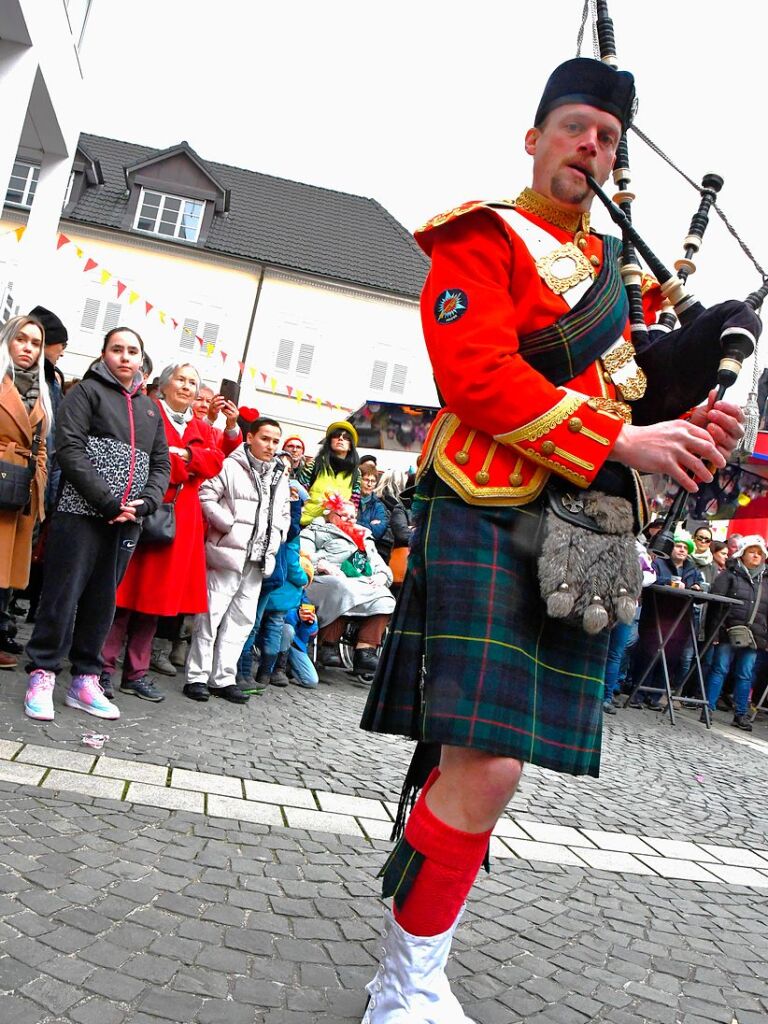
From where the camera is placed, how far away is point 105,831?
3.01 metres

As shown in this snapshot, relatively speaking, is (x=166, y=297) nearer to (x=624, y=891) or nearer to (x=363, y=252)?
(x=363, y=252)

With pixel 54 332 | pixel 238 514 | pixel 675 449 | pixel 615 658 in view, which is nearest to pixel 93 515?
pixel 238 514

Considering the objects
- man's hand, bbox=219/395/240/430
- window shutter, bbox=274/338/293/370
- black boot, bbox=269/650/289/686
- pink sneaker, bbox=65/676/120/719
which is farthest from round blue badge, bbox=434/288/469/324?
window shutter, bbox=274/338/293/370

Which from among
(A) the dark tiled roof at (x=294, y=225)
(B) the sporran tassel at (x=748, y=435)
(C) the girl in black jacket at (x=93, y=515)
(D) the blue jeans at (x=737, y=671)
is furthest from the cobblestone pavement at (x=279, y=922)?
(A) the dark tiled roof at (x=294, y=225)

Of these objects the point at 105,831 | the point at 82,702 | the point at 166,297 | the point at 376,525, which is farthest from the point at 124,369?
the point at 166,297

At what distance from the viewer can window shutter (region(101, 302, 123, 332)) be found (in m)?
29.0

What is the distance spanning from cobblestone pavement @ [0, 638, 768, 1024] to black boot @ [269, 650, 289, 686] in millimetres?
2556

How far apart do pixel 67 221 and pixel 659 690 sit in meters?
24.9

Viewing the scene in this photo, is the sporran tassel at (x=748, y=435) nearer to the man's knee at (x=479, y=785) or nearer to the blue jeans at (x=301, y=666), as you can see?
the man's knee at (x=479, y=785)

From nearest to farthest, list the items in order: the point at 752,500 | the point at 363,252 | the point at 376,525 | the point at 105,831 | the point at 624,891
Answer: the point at 105,831, the point at 624,891, the point at 376,525, the point at 752,500, the point at 363,252

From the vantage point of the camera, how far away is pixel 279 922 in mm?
2572

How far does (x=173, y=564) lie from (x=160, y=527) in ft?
0.85

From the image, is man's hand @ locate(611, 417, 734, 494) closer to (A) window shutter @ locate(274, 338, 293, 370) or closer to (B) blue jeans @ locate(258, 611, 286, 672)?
(B) blue jeans @ locate(258, 611, 286, 672)

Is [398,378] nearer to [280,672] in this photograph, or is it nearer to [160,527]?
[280,672]
